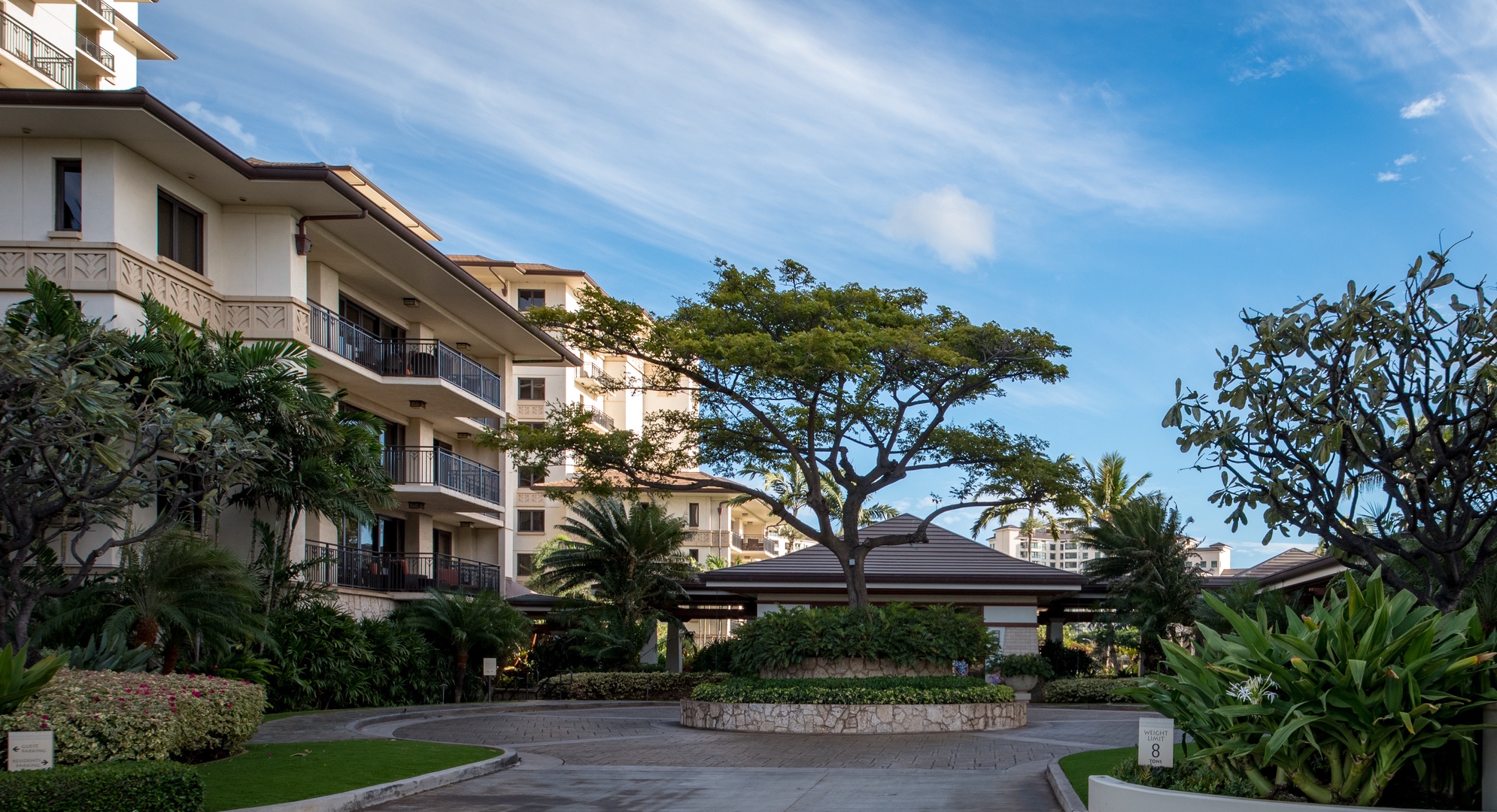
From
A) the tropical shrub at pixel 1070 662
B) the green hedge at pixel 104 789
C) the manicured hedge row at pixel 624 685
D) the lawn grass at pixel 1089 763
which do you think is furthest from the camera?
the tropical shrub at pixel 1070 662

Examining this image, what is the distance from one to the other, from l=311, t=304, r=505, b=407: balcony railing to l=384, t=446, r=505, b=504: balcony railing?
1945 mm

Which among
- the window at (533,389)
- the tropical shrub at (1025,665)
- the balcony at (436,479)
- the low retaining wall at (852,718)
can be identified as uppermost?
the window at (533,389)

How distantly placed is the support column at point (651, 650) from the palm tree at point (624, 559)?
16.5 inches

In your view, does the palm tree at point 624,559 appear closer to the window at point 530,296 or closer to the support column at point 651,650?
the support column at point 651,650

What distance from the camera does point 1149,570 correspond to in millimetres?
35219

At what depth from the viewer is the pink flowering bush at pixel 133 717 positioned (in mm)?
12062

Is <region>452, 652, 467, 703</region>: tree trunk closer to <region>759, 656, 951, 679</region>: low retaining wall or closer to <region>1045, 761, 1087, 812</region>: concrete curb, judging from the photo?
<region>759, 656, 951, 679</region>: low retaining wall

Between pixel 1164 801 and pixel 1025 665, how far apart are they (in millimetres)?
27467

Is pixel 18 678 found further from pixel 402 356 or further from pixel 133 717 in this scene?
pixel 402 356

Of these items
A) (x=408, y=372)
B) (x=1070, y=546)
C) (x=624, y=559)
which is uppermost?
(x=408, y=372)

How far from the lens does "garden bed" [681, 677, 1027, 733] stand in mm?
22953

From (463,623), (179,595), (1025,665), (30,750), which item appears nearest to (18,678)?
(30,750)

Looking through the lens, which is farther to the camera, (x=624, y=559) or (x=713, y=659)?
(x=624, y=559)

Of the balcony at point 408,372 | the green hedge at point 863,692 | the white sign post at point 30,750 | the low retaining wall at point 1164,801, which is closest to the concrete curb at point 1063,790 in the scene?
the low retaining wall at point 1164,801
